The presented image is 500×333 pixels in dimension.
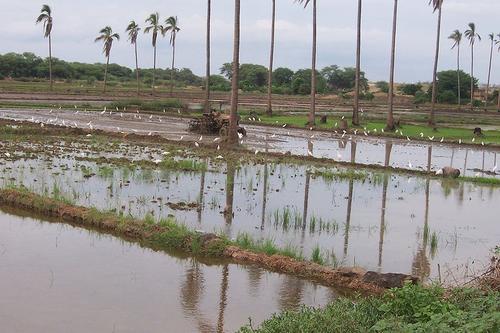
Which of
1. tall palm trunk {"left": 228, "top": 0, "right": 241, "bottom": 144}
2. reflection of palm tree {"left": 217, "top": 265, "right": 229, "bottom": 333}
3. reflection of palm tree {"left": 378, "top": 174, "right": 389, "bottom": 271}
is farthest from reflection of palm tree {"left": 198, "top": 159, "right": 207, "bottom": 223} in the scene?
tall palm trunk {"left": 228, "top": 0, "right": 241, "bottom": 144}

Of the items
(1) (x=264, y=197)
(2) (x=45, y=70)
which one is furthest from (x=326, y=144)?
(2) (x=45, y=70)

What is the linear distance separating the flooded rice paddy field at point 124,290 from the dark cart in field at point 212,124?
1839cm

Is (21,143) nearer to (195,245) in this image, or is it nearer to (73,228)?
(73,228)

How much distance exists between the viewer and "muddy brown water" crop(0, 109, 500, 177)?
23047 mm

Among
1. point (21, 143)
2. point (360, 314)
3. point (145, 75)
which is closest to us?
point (360, 314)

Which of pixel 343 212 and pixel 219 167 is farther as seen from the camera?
pixel 219 167

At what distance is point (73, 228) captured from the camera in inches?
419

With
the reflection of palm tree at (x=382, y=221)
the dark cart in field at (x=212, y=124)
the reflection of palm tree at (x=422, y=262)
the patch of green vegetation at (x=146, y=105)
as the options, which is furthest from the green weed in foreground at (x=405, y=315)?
the patch of green vegetation at (x=146, y=105)

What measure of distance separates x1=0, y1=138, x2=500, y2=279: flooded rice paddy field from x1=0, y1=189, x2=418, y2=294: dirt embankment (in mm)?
A: 679

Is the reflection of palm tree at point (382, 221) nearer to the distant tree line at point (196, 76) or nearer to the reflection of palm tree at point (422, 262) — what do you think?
the reflection of palm tree at point (422, 262)

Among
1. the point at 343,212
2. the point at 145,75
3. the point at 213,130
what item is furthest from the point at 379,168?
the point at 145,75

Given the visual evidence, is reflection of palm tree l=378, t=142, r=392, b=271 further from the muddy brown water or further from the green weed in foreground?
the green weed in foreground

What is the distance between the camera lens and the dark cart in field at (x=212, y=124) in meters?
28.2

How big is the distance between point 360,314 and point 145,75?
97.2 m
